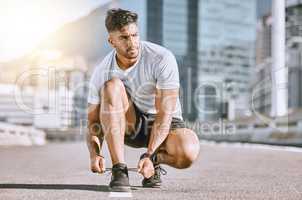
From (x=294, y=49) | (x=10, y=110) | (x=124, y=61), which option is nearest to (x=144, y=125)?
(x=124, y=61)

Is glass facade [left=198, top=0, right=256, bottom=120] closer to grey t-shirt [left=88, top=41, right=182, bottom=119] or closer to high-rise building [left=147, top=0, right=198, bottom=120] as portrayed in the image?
high-rise building [left=147, top=0, right=198, bottom=120]

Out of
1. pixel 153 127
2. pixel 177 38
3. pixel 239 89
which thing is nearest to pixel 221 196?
pixel 153 127

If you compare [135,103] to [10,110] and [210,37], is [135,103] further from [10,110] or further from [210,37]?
[210,37]

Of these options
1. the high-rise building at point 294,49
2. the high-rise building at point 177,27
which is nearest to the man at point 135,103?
the high-rise building at point 294,49

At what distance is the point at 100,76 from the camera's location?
5.15 metres

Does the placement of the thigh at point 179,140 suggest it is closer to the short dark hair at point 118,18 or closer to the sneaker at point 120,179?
the sneaker at point 120,179

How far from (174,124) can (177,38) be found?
447 ft

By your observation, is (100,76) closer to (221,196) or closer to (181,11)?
(221,196)

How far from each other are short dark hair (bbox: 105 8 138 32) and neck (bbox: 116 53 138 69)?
0.26 metres

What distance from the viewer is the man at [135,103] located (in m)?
4.84

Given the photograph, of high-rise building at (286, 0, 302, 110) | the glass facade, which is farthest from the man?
the glass facade

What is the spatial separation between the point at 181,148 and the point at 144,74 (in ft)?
2.10

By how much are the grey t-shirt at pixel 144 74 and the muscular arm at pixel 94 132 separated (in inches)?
3.4

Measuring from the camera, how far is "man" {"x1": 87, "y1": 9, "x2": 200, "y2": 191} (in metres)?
4.84
